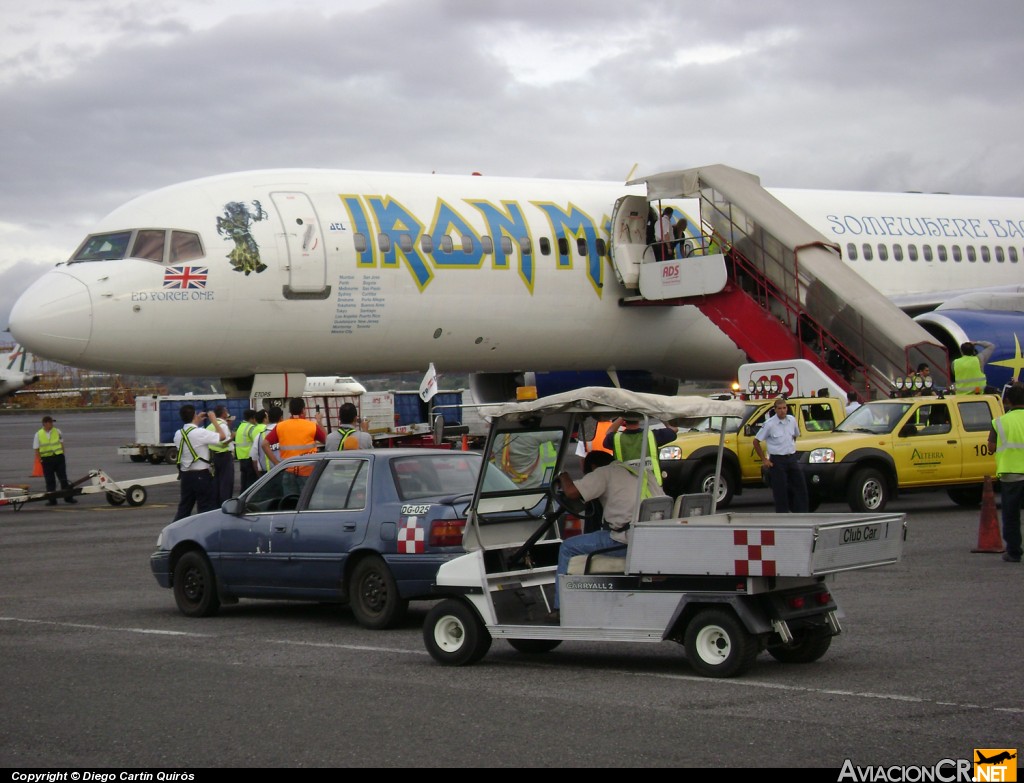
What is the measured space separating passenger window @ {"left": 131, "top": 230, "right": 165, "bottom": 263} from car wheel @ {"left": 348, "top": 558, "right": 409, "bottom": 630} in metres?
10.7

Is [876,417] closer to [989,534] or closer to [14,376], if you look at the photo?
[989,534]

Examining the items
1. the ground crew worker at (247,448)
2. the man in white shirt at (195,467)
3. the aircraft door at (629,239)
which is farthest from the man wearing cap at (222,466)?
the aircraft door at (629,239)

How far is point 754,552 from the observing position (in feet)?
27.2

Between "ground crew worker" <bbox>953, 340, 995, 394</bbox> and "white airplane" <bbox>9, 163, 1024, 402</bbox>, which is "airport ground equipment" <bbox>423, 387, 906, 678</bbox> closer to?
"white airplane" <bbox>9, 163, 1024, 402</bbox>

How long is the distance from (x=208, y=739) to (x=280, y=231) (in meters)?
14.7

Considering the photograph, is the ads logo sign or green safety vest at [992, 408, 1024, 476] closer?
the ads logo sign

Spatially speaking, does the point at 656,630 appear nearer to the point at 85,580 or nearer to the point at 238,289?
the point at 85,580

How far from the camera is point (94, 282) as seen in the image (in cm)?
2006

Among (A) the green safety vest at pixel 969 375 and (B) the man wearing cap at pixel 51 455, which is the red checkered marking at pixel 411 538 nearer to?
(A) the green safety vest at pixel 969 375

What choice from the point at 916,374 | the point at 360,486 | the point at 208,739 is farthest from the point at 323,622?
the point at 916,374

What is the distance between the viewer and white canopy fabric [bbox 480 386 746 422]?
29.5 ft

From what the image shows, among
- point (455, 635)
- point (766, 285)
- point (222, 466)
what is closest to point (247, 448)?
point (222, 466)

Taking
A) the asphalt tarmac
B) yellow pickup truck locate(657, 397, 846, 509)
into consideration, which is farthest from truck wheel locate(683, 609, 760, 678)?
yellow pickup truck locate(657, 397, 846, 509)

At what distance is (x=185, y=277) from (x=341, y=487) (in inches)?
381
